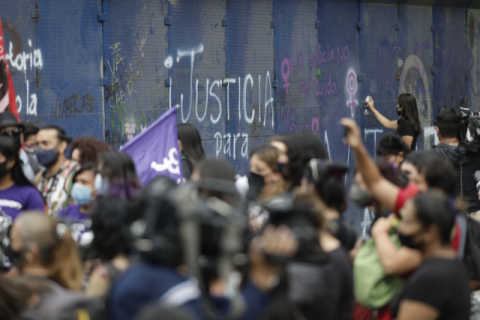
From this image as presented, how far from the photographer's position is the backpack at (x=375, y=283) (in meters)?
3.50

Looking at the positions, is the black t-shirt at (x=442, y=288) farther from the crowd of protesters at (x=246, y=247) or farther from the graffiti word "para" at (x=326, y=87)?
Result: the graffiti word "para" at (x=326, y=87)

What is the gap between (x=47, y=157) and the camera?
5.08 metres

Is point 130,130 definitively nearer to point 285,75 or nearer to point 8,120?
point 8,120

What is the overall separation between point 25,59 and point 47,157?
6.33 ft

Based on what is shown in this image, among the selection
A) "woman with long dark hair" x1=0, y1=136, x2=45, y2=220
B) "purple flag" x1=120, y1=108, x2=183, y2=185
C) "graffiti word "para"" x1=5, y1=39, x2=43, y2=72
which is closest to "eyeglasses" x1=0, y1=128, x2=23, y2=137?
"woman with long dark hair" x1=0, y1=136, x2=45, y2=220

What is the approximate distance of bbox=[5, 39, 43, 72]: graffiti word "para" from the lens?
6504 millimetres

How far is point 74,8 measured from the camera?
702 centimetres

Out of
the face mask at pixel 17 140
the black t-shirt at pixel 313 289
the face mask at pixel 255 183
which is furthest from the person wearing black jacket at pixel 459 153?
the face mask at pixel 17 140

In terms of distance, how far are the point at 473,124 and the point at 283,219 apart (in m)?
4.04

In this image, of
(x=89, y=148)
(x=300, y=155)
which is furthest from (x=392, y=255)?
(x=89, y=148)

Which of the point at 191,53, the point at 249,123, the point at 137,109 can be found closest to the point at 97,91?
the point at 137,109

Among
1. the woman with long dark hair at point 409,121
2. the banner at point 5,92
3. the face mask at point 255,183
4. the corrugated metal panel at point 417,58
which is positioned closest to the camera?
the face mask at point 255,183

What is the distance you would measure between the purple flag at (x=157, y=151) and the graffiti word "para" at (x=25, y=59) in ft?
6.62

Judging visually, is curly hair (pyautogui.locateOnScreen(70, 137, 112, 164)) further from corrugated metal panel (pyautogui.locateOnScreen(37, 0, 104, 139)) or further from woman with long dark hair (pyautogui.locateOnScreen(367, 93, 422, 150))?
woman with long dark hair (pyautogui.locateOnScreen(367, 93, 422, 150))
